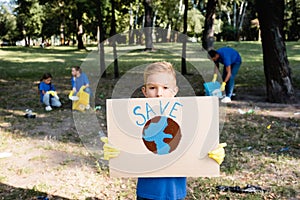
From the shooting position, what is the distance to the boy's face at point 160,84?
2.16 metres

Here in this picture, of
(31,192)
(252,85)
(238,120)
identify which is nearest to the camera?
(31,192)

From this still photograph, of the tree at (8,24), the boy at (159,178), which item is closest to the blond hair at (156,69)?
the boy at (159,178)

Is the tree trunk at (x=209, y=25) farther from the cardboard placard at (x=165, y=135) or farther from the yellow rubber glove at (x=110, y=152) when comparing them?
the yellow rubber glove at (x=110, y=152)

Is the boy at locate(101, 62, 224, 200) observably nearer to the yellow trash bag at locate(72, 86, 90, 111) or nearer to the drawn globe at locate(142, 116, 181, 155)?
the drawn globe at locate(142, 116, 181, 155)

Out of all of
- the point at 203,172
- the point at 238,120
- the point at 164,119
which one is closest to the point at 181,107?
the point at 164,119

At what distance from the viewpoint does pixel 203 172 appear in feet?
7.17

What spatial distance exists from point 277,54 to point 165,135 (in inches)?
266

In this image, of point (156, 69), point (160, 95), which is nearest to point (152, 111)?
point (160, 95)

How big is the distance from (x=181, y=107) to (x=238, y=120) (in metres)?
4.98

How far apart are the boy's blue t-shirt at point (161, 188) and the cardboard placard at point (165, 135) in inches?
3.2

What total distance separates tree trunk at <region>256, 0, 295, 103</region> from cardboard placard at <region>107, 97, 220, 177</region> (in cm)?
654

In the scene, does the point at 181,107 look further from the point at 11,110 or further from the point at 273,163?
the point at 11,110

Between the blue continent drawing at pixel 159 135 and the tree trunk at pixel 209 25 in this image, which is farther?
the tree trunk at pixel 209 25

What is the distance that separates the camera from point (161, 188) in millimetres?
2221
